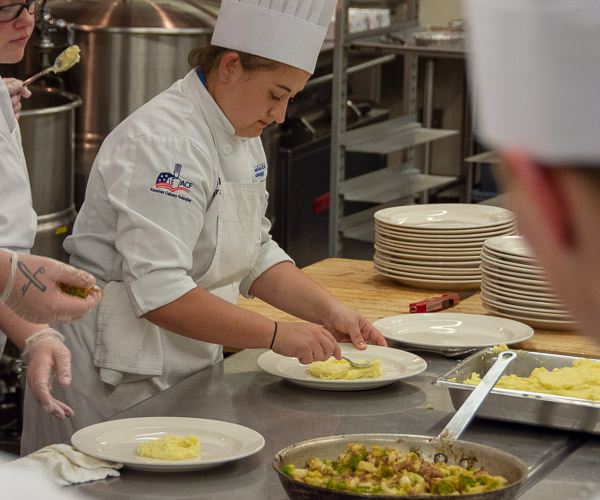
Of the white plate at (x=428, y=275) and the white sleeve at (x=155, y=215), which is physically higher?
the white sleeve at (x=155, y=215)

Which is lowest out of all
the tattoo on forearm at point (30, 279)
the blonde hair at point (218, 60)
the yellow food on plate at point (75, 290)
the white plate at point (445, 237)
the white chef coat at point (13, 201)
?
the white plate at point (445, 237)

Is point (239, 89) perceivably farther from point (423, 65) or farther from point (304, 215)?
point (423, 65)

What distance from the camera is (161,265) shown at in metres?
1.99

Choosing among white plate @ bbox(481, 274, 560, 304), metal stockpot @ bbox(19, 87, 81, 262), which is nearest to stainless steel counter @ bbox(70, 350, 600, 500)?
white plate @ bbox(481, 274, 560, 304)

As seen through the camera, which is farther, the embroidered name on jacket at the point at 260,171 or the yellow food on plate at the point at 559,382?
the embroidered name on jacket at the point at 260,171

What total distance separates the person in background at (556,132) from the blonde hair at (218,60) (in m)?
1.81

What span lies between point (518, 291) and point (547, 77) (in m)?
2.13

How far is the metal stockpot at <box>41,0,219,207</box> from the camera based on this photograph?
4.56 meters

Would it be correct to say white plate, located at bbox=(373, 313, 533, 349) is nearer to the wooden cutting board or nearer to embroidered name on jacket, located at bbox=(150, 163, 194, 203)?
the wooden cutting board

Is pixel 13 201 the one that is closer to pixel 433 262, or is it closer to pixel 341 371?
pixel 341 371

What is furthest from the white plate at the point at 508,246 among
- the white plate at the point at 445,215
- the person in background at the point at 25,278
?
the person in background at the point at 25,278

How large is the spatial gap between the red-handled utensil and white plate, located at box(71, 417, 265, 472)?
973 millimetres

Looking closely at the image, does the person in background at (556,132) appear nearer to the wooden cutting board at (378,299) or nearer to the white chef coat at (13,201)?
the white chef coat at (13,201)

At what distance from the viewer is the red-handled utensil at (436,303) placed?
8.27 feet
